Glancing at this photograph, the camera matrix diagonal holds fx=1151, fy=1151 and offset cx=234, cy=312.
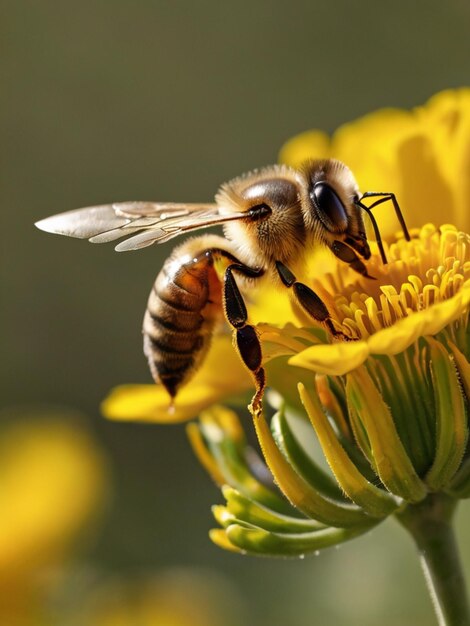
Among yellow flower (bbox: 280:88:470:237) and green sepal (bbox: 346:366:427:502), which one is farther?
yellow flower (bbox: 280:88:470:237)

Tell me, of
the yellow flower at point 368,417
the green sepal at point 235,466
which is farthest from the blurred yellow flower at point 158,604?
the yellow flower at point 368,417

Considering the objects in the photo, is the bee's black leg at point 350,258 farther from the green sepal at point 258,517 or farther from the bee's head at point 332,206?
the green sepal at point 258,517

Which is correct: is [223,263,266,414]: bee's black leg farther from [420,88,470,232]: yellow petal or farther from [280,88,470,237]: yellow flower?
[420,88,470,232]: yellow petal

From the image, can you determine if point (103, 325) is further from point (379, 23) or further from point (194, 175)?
point (379, 23)

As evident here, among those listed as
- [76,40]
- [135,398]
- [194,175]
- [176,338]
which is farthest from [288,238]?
[76,40]

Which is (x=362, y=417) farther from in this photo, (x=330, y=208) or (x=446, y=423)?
(x=330, y=208)

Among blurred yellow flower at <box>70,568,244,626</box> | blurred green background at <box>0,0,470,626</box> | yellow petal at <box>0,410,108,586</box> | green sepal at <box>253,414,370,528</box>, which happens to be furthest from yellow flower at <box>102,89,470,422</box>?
blurred green background at <box>0,0,470,626</box>
